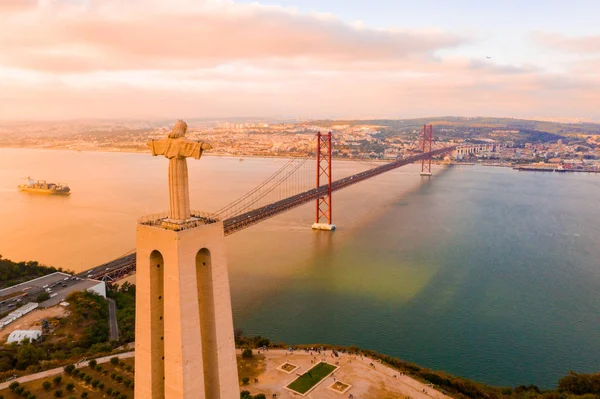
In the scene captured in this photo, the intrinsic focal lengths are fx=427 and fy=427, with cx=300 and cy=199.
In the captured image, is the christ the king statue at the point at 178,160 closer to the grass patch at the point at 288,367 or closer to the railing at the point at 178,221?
the railing at the point at 178,221

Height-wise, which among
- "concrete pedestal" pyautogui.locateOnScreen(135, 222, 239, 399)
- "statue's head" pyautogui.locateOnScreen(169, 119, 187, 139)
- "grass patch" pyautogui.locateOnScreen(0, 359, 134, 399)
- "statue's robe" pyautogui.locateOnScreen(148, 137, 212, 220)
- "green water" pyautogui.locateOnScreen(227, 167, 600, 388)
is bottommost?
"green water" pyautogui.locateOnScreen(227, 167, 600, 388)

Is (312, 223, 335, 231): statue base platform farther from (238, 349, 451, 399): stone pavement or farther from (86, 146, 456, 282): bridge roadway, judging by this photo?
(238, 349, 451, 399): stone pavement

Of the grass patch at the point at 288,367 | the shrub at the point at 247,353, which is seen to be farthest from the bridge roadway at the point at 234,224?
the grass patch at the point at 288,367

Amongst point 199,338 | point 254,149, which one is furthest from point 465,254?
point 254,149

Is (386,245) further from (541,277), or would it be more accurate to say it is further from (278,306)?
(278,306)

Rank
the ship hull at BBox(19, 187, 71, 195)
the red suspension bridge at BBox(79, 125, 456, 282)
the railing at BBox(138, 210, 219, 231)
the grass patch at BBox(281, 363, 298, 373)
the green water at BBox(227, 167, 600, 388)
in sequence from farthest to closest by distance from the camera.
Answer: the ship hull at BBox(19, 187, 71, 195), the red suspension bridge at BBox(79, 125, 456, 282), the green water at BBox(227, 167, 600, 388), the grass patch at BBox(281, 363, 298, 373), the railing at BBox(138, 210, 219, 231)

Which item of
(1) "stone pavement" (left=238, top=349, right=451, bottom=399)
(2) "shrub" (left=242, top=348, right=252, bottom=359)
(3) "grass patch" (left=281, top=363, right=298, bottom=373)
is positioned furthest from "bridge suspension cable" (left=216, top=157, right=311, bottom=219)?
(3) "grass patch" (left=281, top=363, right=298, bottom=373)
